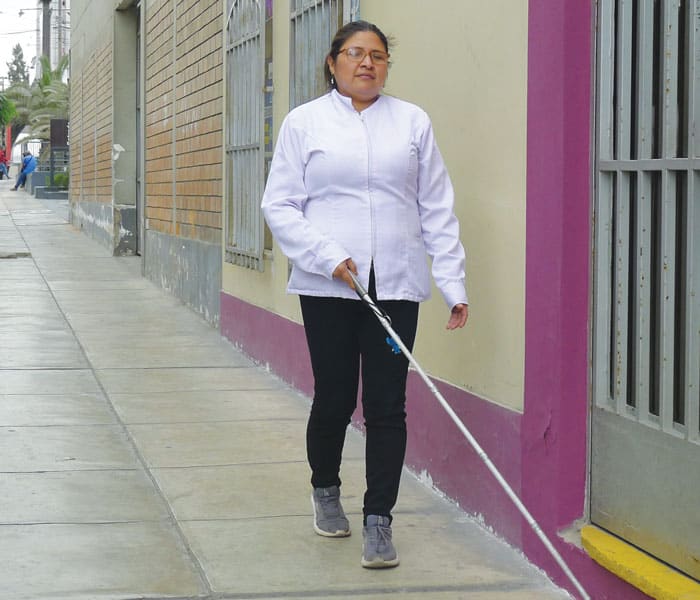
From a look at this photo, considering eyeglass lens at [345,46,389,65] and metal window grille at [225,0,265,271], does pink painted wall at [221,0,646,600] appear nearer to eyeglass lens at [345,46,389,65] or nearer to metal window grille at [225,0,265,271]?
eyeglass lens at [345,46,389,65]

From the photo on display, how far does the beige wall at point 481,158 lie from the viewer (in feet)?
16.0

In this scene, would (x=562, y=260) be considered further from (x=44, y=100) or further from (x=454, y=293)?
(x=44, y=100)

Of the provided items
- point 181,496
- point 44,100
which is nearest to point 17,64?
point 44,100

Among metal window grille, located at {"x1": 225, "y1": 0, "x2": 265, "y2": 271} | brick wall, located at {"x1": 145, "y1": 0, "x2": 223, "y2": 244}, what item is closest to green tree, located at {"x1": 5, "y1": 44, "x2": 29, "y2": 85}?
brick wall, located at {"x1": 145, "y1": 0, "x2": 223, "y2": 244}

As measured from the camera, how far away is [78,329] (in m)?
11.5

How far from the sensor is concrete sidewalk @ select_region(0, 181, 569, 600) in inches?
177

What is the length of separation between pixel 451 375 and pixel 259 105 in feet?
13.8

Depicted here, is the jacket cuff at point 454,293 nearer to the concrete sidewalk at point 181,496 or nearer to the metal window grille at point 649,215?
the metal window grille at point 649,215

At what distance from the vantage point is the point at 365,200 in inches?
182

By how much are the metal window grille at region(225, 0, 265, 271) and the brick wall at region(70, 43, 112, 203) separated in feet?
37.9

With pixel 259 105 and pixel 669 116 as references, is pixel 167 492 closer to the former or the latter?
pixel 669 116

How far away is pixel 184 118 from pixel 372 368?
29.2 ft

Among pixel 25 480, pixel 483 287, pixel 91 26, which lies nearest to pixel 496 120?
pixel 483 287

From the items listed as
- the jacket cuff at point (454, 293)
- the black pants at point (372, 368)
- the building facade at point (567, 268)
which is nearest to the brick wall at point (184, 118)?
the building facade at point (567, 268)
